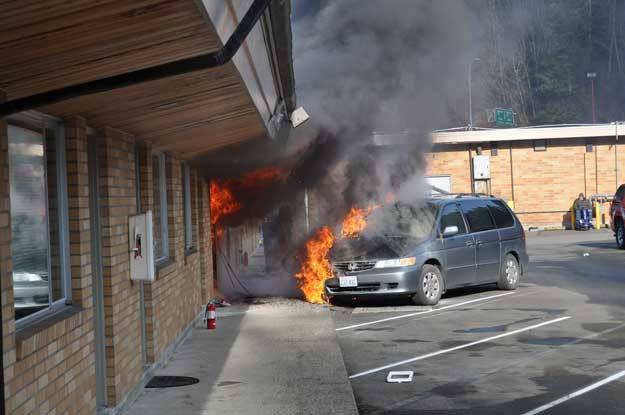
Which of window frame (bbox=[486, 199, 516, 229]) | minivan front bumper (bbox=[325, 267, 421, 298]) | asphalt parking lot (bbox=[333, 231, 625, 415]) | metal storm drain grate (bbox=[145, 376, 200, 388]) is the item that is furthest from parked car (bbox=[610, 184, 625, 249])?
metal storm drain grate (bbox=[145, 376, 200, 388])

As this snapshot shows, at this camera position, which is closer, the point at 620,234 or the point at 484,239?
the point at 484,239

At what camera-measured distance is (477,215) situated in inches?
574

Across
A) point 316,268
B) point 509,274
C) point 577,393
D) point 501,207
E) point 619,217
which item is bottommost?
point 577,393

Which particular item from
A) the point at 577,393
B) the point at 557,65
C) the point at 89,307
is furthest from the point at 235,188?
the point at 557,65

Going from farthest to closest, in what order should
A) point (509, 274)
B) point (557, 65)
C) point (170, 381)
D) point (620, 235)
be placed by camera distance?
point (557, 65)
point (620, 235)
point (509, 274)
point (170, 381)

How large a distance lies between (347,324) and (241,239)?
10326 millimetres

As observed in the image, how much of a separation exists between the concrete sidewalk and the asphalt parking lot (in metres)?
0.26

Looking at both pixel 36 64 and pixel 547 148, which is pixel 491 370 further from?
pixel 547 148

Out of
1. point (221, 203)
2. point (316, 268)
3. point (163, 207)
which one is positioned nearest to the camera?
point (163, 207)

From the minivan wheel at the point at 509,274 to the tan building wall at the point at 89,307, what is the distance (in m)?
6.57

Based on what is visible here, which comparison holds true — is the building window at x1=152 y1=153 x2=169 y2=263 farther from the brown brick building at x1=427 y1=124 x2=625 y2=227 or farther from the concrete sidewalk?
the brown brick building at x1=427 y1=124 x2=625 y2=227

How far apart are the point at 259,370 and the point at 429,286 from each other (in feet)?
17.2

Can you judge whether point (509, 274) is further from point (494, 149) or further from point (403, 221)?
point (494, 149)

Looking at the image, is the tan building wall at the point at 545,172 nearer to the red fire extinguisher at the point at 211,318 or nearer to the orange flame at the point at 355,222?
the orange flame at the point at 355,222
